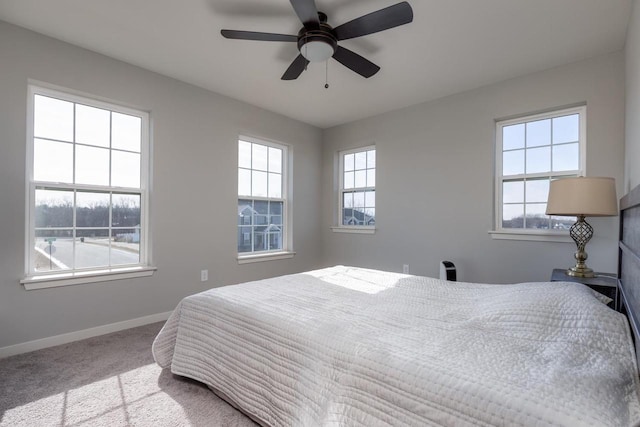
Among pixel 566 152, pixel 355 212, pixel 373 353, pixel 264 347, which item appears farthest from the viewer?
pixel 355 212

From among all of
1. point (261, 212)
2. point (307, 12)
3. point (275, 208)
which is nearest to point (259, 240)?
point (261, 212)

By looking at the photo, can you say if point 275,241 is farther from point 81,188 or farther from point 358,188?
point 81,188

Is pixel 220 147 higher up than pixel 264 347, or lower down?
higher up

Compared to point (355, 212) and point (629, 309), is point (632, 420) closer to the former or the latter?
point (629, 309)

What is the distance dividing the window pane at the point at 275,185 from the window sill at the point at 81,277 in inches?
71.0

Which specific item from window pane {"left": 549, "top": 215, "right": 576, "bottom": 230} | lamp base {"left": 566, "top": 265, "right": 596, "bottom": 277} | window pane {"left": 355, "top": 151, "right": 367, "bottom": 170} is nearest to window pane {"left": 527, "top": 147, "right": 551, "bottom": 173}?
window pane {"left": 549, "top": 215, "right": 576, "bottom": 230}

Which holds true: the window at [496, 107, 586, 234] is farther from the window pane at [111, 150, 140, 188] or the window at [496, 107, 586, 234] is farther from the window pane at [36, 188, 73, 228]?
the window pane at [36, 188, 73, 228]

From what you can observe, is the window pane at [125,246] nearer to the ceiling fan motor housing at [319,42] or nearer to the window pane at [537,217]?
the ceiling fan motor housing at [319,42]

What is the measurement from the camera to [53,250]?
103 inches

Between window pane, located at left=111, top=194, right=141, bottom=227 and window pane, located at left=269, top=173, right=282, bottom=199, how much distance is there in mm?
1683

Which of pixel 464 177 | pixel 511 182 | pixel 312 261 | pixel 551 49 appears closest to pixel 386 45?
pixel 551 49

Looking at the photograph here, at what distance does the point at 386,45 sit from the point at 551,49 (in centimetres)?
138

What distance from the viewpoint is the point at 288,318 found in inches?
58.2

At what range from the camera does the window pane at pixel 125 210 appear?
296 centimetres
